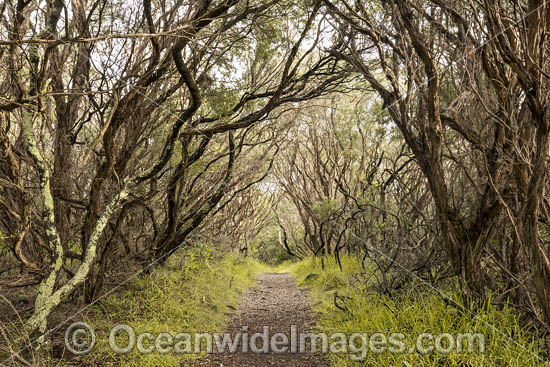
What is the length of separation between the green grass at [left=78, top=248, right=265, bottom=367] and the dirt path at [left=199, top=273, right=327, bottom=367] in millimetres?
277

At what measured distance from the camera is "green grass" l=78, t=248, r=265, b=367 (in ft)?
12.5

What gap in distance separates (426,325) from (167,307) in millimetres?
3422

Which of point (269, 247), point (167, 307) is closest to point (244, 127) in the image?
point (167, 307)

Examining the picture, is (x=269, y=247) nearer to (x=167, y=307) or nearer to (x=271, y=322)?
(x=271, y=322)

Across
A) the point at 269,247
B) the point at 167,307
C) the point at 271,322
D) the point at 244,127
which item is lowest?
the point at 269,247

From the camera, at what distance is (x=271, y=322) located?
588 cm

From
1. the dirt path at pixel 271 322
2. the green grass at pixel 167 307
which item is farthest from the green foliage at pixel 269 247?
the green grass at pixel 167 307

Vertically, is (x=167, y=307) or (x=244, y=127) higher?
(x=244, y=127)

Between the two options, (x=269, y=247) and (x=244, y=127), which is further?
(x=269, y=247)

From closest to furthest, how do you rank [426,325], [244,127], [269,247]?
[426,325] < [244,127] < [269,247]

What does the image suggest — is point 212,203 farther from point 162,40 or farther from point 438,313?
point 438,313

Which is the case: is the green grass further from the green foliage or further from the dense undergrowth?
the green foliage

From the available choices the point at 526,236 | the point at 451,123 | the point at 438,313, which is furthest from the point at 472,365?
the point at 451,123

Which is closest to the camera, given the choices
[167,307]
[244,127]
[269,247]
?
[244,127]
